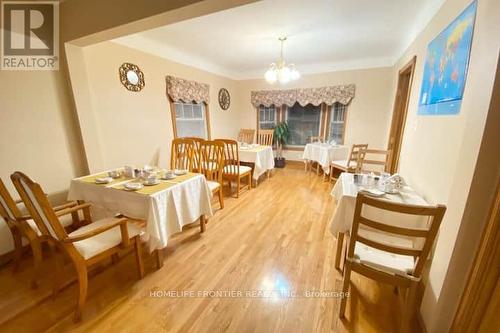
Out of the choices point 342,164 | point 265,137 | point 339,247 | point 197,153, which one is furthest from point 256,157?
point 339,247

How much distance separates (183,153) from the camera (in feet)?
9.63

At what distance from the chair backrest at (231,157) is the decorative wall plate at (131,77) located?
4.83 ft

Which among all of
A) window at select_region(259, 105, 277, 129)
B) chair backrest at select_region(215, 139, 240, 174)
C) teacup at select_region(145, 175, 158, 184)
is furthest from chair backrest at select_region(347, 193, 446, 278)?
window at select_region(259, 105, 277, 129)

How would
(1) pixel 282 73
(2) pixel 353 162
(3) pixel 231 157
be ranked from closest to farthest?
(1) pixel 282 73
(3) pixel 231 157
(2) pixel 353 162

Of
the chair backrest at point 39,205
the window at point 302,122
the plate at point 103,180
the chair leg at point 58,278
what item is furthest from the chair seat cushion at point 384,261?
the window at point 302,122

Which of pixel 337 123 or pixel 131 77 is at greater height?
pixel 131 77

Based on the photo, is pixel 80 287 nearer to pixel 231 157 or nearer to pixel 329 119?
pixel 231 157

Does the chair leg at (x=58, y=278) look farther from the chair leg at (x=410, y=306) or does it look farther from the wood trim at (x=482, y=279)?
the wood trim at (x=482, y=279)

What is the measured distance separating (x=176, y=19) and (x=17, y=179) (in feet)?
4.85

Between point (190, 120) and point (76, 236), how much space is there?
3170 mm

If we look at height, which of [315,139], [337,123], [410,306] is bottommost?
[410,306]

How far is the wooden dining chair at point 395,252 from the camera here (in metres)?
1.03

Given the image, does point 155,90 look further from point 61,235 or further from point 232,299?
point 232,299

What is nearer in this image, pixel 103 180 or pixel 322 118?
pixel 103 180
